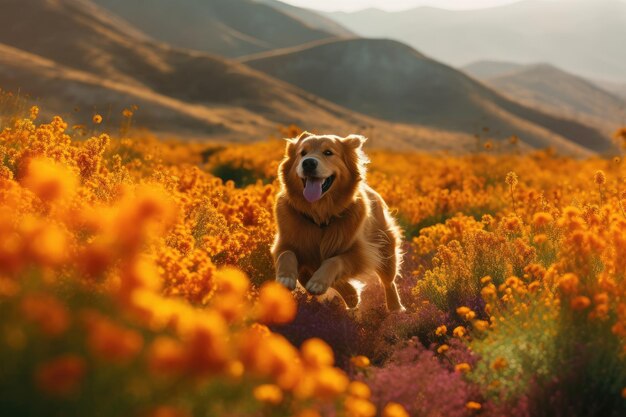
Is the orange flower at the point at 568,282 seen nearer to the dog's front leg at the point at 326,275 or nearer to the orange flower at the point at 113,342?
the dog's front leg at the point at 326,275

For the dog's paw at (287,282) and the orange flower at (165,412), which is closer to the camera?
the orange flower at (165,412)

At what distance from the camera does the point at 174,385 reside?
7.41 feet

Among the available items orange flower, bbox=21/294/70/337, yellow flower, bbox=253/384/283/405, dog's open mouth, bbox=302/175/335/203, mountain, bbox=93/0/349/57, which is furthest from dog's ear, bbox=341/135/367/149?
mountain, bbox=93/0/349/57

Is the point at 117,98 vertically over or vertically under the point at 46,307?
under

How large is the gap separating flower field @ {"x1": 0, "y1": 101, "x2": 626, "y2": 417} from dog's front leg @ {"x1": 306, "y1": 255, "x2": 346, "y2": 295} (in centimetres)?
23

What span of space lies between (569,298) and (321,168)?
87.0 inches

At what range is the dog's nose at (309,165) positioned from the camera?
5250 millimetres

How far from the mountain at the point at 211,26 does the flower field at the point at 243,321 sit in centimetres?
16420

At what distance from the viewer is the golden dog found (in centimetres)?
537

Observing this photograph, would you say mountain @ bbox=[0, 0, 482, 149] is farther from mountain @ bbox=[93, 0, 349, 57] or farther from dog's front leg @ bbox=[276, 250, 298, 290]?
mountain @ bbox=[93, 0, 349, 57]

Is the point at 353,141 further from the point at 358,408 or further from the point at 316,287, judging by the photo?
the point at 358,408

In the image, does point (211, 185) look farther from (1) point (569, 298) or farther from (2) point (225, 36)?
(2) point (225, 36)

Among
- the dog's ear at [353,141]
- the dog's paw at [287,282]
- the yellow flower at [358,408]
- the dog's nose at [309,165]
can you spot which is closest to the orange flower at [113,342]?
the yellow flower at [358,408]

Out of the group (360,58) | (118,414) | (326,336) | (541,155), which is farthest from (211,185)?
(360,58)
